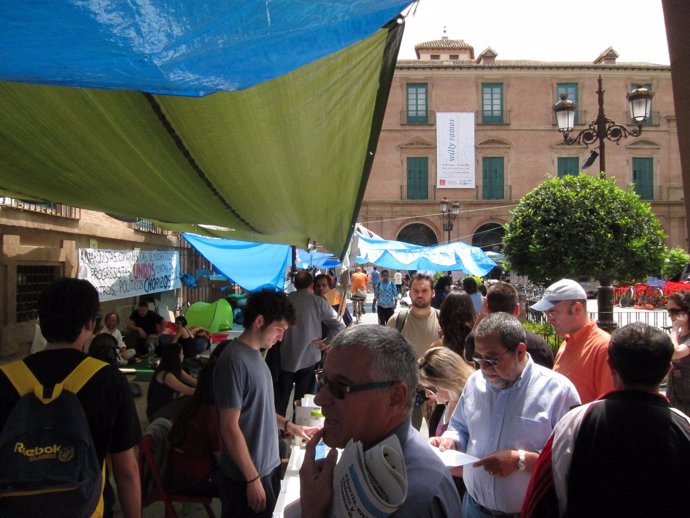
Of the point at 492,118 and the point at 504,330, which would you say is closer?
the point at 504,330

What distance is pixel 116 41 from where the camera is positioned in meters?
1.20

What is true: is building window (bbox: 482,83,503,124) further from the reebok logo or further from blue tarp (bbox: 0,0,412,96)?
the reebok logo

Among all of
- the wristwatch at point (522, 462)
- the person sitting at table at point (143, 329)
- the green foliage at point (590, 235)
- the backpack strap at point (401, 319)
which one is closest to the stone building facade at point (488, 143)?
the green foliage at point (590, 235)

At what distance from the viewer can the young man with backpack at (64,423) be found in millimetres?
1679

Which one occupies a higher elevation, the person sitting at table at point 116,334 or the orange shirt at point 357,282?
the orange shirt at point 357,282

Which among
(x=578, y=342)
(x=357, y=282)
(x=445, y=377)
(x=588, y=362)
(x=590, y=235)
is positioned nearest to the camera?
(x=445, y=377)

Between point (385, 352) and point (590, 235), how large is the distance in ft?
27.6

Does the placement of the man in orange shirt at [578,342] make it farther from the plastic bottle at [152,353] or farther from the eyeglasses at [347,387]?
the plastic bottle at [152,353]

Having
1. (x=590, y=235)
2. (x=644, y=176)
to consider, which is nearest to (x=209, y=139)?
(x=590, y=235)

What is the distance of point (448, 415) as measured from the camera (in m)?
2.92

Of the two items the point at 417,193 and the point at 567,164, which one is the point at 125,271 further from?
the point at 567,164

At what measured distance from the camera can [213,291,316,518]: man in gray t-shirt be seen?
8.60ft

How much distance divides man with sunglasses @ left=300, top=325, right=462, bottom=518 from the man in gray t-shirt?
1.25 meters

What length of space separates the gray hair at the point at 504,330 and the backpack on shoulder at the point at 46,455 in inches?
63.3
